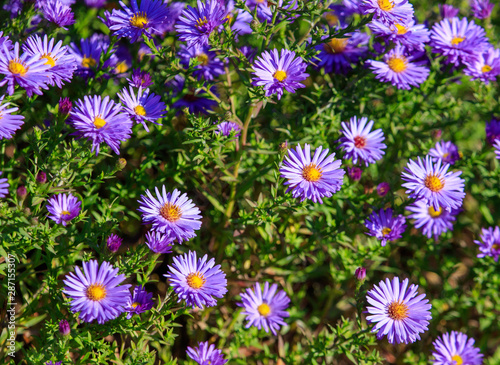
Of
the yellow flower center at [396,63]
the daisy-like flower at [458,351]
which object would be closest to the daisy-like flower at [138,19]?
the yellow flower center at [396,63]

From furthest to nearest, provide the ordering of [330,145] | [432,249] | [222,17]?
[432,249] → [330,145] → [222,17]

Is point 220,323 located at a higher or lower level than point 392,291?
lower

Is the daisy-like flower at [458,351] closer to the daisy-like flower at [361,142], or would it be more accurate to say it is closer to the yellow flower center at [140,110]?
the daisy-like flower at [361,142]

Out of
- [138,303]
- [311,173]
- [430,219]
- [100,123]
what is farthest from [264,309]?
[430,219]

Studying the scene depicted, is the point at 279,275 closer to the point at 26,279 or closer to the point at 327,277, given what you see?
the point at 327,277

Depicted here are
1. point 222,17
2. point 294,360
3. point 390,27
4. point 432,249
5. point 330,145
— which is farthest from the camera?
point 432,249

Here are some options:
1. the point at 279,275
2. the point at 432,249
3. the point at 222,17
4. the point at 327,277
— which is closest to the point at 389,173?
the point at 432,249

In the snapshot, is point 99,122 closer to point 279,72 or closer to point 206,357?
point 279,72

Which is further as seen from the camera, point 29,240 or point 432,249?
point 432,249
